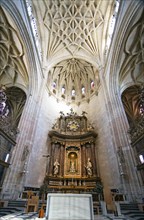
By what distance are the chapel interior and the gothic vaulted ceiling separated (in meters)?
0.12

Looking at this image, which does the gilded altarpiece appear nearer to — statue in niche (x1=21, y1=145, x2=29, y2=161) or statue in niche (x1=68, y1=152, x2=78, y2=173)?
statue in niche (x1=68, y1=152, x2=78, y2=173)

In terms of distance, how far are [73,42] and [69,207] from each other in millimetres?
20688

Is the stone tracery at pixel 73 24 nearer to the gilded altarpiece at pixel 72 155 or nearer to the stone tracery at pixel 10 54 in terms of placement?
the stone tracery at pixel 10 54

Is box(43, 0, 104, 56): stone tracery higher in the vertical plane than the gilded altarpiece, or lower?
higher

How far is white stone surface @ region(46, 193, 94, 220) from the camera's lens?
264 centimetres

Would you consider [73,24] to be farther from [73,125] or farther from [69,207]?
[69,207]

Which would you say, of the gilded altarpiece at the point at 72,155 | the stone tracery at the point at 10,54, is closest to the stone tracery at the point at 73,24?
the stone tracery at the point at 10,54

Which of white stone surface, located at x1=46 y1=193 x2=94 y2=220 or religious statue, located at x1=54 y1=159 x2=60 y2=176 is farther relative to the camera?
religious statue, located at x1=54 y1=159 x2=60 y2=176

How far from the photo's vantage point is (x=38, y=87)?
50.1 ft

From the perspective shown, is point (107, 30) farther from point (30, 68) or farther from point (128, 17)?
point (30, 68)

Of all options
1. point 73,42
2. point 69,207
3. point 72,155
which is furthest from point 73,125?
point 69,207

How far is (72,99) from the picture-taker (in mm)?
20047

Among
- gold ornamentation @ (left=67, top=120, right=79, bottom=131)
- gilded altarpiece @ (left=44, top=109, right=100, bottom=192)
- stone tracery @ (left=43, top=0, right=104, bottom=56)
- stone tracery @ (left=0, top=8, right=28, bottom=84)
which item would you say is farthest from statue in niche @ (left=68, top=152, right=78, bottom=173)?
stone tracery @ (left=43, top=0, right=104, bottom=56)

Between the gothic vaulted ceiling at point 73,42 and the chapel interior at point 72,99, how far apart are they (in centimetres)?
12
